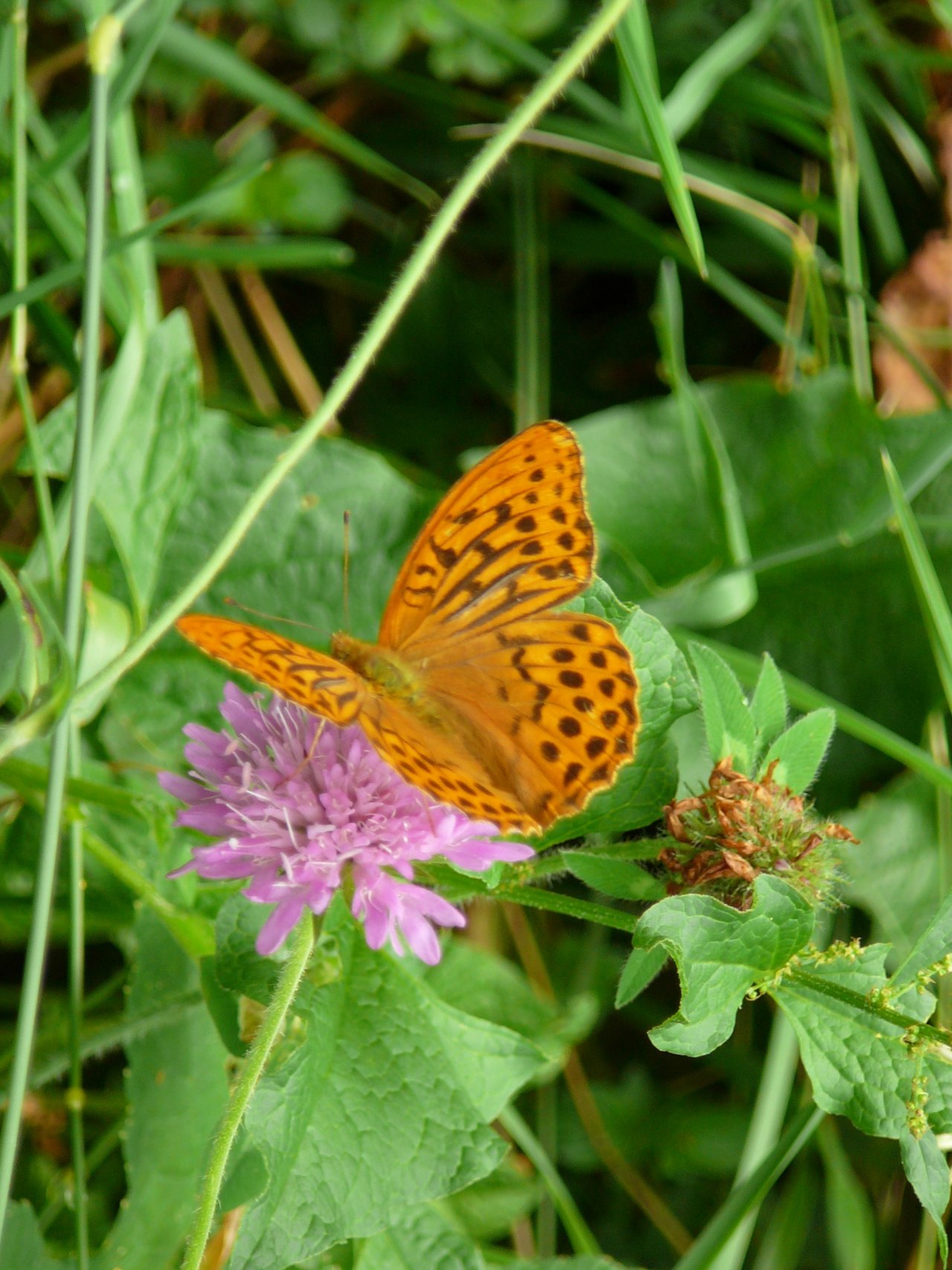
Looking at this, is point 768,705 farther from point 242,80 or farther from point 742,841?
point 242,80

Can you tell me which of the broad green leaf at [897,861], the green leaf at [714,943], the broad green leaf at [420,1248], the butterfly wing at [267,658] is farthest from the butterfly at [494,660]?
the broad green leaf at [897,861]

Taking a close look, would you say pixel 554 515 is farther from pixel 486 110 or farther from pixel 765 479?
pixel 486 110

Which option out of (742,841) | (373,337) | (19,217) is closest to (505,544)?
(373,337)

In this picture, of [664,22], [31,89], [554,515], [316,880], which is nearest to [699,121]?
[664,22]

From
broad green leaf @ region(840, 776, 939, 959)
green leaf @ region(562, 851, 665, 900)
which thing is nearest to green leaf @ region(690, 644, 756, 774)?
green leaf @ region(562, 851, 665, 900)

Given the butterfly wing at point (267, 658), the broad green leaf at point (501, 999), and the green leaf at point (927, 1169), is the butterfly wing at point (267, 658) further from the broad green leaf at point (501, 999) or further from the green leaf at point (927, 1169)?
the broad green leaf at point (501, 999)

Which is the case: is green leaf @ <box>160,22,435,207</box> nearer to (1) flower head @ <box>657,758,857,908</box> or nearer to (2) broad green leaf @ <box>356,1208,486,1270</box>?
(1) flower head @ <box>657,758,857,908</box>
